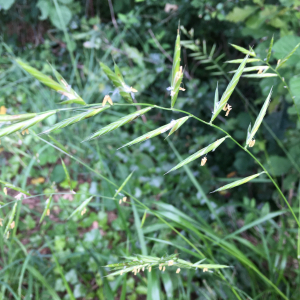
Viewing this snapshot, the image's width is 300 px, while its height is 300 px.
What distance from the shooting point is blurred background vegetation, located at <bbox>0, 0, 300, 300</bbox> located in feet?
3.36

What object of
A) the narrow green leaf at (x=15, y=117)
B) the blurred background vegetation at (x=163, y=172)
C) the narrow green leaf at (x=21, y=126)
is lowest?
Result: the blurred background vegetation at (x=163, y=172)

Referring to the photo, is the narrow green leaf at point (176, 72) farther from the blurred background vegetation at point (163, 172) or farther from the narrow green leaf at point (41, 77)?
the blurred background vegetation at point (163, 172)

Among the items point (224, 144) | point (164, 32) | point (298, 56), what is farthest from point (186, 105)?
point (298, 56)

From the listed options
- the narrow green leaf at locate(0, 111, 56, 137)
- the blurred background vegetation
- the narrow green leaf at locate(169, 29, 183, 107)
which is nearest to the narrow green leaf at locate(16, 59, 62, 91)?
the narrow green leaf at locate(0, 111, 56, 137)

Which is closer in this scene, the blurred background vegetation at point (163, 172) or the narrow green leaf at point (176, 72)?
the narrow green leaf at point (176, 72)

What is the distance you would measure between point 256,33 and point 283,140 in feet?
1.84

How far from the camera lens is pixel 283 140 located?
132 centimetres

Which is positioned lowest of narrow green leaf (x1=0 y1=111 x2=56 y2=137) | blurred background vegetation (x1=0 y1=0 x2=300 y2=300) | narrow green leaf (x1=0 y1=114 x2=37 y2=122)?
blurred background vegetation (x1=0 y1=0 x2=300 y2=300)

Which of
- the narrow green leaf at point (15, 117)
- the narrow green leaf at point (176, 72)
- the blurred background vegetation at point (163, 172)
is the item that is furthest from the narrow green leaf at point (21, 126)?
the blurred background vegetation at point (163, 172)

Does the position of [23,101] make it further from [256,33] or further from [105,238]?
[256,33]

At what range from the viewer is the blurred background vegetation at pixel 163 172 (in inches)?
40.3

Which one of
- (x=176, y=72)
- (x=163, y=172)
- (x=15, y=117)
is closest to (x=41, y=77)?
(x=15, y=117)

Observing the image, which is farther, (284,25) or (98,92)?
(98,92)

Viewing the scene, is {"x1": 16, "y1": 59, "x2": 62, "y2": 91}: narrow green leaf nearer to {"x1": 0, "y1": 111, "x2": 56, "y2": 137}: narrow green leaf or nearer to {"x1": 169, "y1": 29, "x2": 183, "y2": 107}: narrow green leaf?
{"x1": 0, "y1": 111, "x2": 56, "y2": 137}: narrow green leaf
